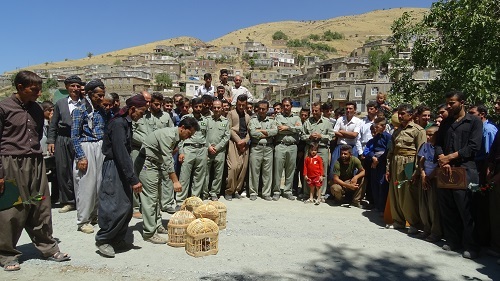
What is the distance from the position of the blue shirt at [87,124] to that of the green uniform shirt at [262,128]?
3243 mm

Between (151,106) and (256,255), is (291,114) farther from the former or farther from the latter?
(256,255)

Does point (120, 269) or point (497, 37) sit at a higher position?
point (497, 37)

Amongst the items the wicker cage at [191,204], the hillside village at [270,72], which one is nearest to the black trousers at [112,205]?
the wicker cage at [191,204]

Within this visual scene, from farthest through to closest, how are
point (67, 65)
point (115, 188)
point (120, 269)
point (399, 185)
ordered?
point (67, 65), point (399, 185), point (115, 188), point (120, 269)

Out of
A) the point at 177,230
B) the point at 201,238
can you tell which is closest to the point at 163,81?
the point at 177,230

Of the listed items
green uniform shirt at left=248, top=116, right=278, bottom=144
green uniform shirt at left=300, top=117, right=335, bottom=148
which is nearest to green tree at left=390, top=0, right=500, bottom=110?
green uniform shirt at left=300, top=117, right=335, bottom=148

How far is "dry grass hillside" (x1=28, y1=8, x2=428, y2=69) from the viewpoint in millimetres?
116062

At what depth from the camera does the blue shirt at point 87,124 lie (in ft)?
17.3

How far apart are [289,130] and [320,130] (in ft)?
2.15

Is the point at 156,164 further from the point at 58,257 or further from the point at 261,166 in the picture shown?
the point at 261,166

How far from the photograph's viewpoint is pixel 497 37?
8109 millimetres

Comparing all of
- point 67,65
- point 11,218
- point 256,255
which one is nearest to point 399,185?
point 256,255

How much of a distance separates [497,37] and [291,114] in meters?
4.79

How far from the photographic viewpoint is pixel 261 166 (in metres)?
8.05
